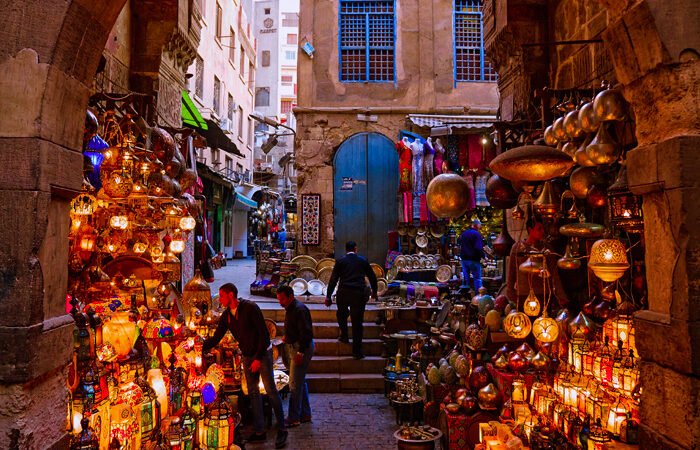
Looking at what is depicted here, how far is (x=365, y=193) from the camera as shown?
1361 cm

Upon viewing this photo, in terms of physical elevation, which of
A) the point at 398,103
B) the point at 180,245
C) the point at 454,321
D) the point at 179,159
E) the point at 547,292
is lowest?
the point at 454,321

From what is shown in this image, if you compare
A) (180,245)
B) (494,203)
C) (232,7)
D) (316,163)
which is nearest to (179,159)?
(180,245)

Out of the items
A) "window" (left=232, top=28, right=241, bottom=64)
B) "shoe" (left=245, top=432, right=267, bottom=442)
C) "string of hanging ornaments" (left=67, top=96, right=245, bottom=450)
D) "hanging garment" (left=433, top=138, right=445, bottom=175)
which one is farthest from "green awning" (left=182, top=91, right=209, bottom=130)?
"window" (left=232, top=28, right=241, bottom=64)

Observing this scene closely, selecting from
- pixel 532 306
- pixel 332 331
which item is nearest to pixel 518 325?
pixel 532 306

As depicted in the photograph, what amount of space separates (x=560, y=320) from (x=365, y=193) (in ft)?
30.6

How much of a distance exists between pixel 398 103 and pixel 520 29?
7338mm

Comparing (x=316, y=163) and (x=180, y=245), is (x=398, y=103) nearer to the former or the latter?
(x=316, y=163)

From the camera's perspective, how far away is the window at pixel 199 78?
19.0 m

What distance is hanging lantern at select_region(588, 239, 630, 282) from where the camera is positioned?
11.4 feet

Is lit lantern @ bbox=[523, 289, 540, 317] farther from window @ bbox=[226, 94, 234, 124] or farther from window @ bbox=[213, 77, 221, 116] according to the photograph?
window @ bbox=[226, 94, 234, 124]

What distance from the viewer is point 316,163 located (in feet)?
44.8

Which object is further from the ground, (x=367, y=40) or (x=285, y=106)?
(x=285, y=106)

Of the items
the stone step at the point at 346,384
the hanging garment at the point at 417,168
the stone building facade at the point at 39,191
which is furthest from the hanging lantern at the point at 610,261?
the hanging garment at the point at 417,168

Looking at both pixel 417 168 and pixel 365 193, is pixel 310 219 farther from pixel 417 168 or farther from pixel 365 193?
pixel 417 168
